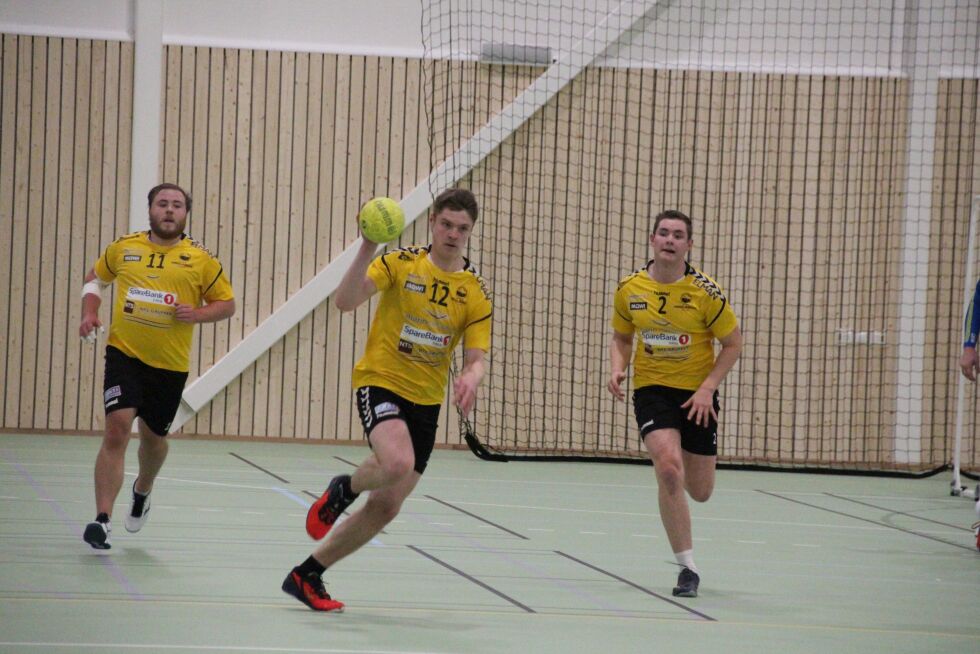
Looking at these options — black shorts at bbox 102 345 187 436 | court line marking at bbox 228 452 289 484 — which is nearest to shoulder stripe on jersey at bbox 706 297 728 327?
black shorts at bbox 102 345 187 436

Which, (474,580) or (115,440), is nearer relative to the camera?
(474,580)

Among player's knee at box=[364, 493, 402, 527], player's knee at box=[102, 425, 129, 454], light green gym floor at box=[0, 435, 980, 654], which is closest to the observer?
light green gym floor at box=[0, 435, 980, 654]

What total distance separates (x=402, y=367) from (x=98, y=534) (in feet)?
7.94

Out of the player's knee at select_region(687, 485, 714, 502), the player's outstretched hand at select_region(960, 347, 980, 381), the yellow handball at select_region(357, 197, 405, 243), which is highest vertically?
the yellow handball at select_region(357, 197, 405, 243)

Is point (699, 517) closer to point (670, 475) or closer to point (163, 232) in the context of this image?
point (670, 475)

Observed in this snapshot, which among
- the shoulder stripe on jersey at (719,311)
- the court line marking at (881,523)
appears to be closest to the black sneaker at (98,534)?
the shoulder stripe on jersey at (719,311)

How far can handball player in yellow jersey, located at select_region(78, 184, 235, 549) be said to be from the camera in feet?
24.7

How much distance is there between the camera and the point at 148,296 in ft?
25.4

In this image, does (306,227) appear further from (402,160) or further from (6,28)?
(6,28)

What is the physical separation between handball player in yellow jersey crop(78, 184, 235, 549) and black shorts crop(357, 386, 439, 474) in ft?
6.71

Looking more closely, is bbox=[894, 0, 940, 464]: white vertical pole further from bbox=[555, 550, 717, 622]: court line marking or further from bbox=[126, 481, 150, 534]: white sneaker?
bbox=[126, 481, 150, 534]: white sneaker

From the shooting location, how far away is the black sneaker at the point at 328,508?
5.87 m

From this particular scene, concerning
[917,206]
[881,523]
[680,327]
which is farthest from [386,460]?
[917,206]

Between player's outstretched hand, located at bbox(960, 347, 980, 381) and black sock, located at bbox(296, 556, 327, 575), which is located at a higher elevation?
player's outstretched hand, located at bbox(960, 347, 980, 381)
